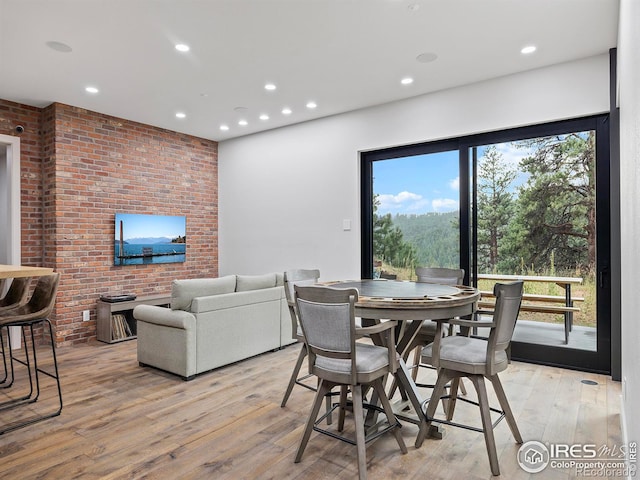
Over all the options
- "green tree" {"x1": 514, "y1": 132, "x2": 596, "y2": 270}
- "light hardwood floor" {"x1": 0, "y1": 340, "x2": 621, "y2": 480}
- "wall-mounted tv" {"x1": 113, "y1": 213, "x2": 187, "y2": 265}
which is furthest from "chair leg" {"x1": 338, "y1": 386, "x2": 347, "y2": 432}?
"wall-mounted tv" {"x1": 113, "y1": 213, "x2": 187, "y2": 265}

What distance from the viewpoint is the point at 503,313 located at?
2178mm

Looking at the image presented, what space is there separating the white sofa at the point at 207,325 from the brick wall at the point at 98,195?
64.4 inches

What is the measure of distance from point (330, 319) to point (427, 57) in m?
2.83

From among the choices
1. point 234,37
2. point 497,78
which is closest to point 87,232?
point 234,37

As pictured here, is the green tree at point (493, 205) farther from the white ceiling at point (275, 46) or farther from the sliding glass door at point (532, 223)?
the white ceiling at point (275, 46)

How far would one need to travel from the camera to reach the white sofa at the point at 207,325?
139 inches

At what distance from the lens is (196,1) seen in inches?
110

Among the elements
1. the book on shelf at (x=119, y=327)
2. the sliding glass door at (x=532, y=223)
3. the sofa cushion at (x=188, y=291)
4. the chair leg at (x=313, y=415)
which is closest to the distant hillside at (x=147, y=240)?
the book on shelf at (x=119, y=327)

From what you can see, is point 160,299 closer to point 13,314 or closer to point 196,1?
point 13,314

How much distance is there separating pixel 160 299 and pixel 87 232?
4.14 ft

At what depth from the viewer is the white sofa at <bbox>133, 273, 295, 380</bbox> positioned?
11.6 feet

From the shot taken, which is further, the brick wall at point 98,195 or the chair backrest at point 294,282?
the brick wall at point 98,195

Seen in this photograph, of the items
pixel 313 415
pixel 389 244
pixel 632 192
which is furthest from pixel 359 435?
pixel 389 244

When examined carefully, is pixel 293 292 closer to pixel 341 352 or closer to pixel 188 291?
pixel 188 291
